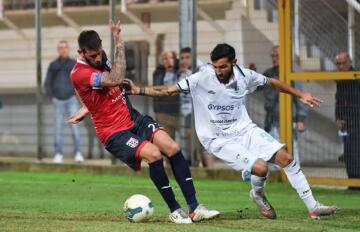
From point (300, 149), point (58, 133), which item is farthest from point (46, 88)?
point (300, 149)

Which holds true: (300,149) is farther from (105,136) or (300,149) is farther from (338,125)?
(105,136)

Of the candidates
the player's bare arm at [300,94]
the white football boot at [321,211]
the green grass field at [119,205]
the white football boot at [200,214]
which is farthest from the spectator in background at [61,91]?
the white football boot at [321,211]

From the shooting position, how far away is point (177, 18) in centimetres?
1816

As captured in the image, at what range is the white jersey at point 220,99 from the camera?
11242mm

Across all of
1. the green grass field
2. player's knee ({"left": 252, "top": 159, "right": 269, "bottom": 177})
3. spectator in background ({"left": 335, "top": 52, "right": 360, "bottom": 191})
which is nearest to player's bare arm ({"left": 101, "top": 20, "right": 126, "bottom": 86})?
the green grass field

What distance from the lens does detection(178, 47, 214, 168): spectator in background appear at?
1706 centimetres

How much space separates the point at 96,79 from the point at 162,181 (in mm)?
1318

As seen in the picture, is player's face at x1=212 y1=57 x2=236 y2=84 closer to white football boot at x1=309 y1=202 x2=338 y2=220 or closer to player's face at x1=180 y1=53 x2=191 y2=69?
white football boot at x1=309 y1=202 x2=338 y2=220

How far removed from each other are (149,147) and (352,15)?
5.69 meters

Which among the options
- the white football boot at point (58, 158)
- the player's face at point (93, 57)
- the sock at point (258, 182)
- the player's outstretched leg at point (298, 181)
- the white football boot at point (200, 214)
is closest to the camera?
the white football boot at point (200, 214)

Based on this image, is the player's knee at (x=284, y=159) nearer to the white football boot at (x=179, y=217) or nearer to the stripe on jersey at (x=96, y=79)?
the white football boot at (x=179, y=217)

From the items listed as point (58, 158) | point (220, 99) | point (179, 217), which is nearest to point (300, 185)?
point (220, 99)

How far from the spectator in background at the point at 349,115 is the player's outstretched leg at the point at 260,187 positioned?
170 inches

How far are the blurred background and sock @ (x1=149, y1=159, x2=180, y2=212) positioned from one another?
5.32 m
